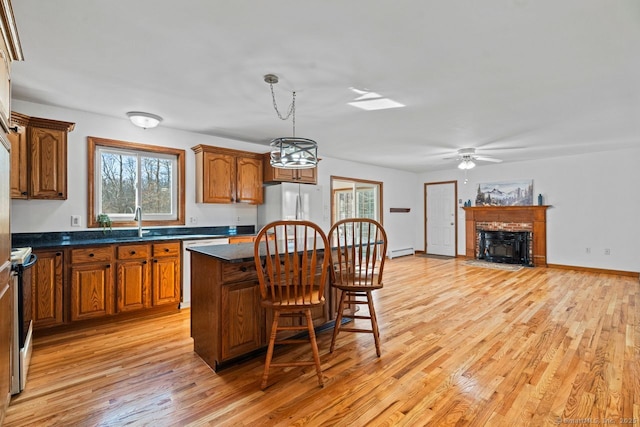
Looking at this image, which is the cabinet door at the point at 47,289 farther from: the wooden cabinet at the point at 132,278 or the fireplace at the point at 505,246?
the fireplace at the point at 505,246

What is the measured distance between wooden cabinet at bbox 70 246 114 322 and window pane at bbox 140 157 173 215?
1.01 meters

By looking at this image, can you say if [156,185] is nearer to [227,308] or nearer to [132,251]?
[132,251]

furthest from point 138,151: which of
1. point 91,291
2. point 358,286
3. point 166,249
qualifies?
point 358,286

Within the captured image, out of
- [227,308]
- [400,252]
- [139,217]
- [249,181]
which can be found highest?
[249,181]

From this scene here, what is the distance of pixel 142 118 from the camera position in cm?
350

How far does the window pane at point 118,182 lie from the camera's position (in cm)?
376

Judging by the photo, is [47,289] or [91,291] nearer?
[47,289]

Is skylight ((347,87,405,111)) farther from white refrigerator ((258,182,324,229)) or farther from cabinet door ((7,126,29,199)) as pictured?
cabinet door ((7,126,29,199))

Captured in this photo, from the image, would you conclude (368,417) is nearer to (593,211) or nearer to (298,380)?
(298,380)

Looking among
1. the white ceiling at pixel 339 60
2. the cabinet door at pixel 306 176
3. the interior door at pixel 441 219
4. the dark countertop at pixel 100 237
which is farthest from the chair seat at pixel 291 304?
the interior door at pixel 441 219

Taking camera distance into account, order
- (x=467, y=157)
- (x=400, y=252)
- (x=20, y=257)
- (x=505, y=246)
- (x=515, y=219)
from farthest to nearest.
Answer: (x=400, y=252)
(x=505, y=246)
(x=515, y=219)
(x=467, y=157)
(x=20, y=257)

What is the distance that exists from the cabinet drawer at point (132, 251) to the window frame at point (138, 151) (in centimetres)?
65

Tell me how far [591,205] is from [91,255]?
25.8 feet

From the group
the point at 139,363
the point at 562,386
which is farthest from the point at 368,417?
the point at 139,363
